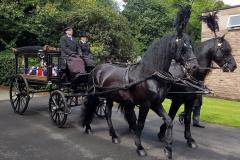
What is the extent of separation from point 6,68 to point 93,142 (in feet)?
36.3

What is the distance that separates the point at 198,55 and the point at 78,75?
306cm

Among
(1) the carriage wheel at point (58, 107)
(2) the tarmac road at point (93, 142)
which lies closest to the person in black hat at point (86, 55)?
(1) the carriage wheel at point (58, 107)

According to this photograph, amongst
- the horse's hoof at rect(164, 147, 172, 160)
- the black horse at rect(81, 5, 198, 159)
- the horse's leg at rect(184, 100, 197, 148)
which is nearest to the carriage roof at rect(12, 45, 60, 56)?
the black horse at rect(81, 5, 198, 159)

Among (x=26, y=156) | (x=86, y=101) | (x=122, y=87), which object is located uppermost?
(x=122, y=87)

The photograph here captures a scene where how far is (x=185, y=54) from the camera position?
679 centimetres

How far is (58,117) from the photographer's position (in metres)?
9.63

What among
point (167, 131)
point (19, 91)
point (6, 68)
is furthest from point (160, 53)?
point (6, 68)

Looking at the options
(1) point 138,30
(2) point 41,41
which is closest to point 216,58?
(2) point 41,41

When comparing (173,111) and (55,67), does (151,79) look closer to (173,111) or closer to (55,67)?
(173,111)

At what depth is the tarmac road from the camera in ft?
23.7

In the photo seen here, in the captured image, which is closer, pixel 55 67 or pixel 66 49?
pixel 66 49

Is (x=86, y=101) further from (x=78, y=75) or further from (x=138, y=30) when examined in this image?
(x=138, y=30)

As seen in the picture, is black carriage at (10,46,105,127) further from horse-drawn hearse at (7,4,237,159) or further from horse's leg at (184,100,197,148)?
horse's leg at (184,100,197,148)

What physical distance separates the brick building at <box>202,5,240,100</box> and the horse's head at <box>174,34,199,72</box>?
41.4 feet
